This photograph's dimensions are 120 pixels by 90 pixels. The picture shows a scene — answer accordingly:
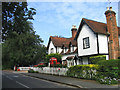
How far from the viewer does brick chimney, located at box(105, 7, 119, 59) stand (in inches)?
797

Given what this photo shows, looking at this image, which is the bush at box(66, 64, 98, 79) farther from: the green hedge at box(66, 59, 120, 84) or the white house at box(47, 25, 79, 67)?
the white house at box(47, 25, 79, 67)

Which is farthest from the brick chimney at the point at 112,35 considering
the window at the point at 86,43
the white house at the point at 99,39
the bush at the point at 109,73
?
the bush at the point at 109,73

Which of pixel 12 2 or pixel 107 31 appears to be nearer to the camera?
pixel 12 2

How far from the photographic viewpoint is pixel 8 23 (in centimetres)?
1135

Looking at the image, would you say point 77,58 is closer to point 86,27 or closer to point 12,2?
point 86,27

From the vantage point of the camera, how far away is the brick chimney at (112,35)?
20.2 meters

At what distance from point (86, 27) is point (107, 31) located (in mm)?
3301

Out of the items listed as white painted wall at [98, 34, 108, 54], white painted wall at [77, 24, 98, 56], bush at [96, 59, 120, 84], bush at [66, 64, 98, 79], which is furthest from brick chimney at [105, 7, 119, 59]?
bush at [96, 59, 120, 84]

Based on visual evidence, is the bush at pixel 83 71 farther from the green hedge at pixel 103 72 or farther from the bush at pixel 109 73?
the bush at pixel 109 73

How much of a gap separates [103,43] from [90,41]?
1.92 metres

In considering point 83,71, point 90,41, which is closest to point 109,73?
point 83,71

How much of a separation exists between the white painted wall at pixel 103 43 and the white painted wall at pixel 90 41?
0.70m

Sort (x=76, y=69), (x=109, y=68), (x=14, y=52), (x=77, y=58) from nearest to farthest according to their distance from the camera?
(x=109, y=68), (x=76, y=69), (x=77, y=58), (x=14, y=52)

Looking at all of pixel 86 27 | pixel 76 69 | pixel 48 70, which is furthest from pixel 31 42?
pixel 76 69
